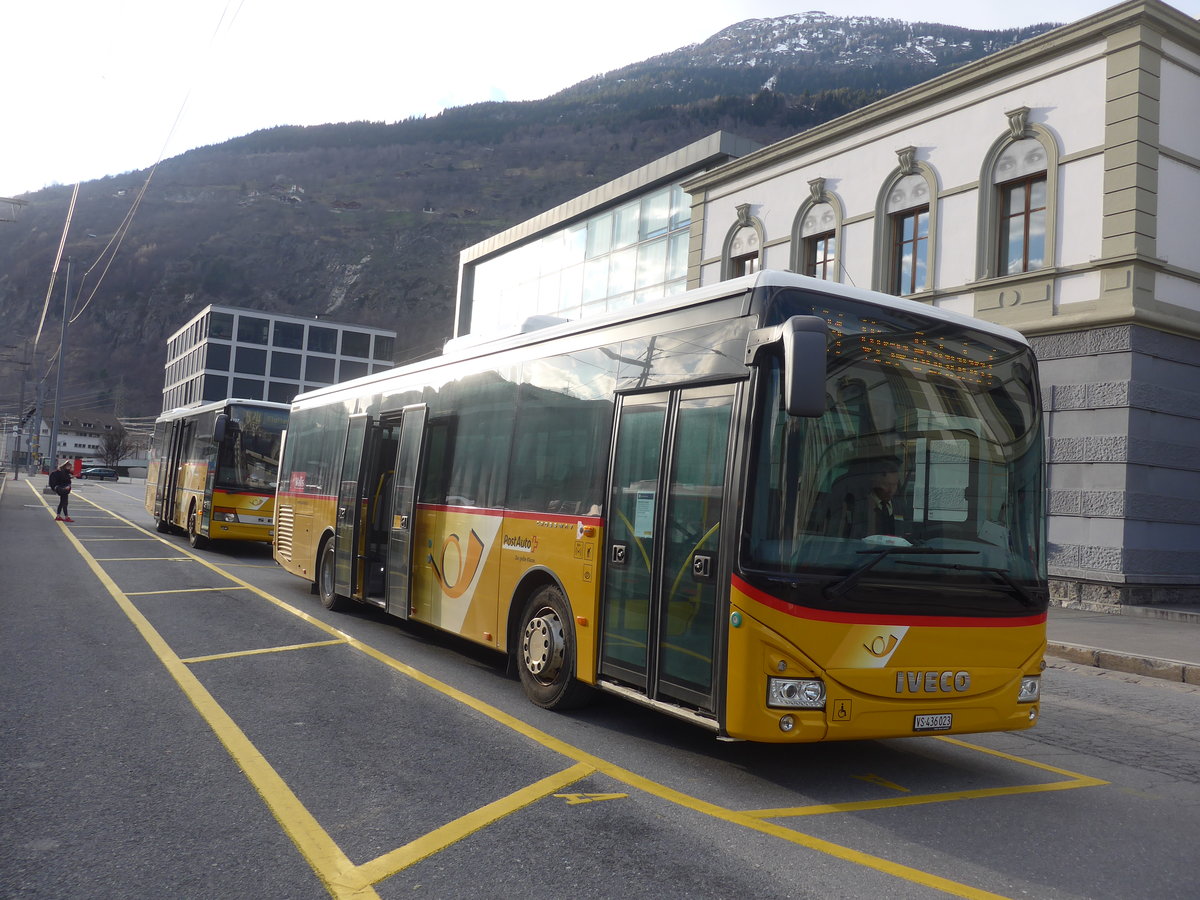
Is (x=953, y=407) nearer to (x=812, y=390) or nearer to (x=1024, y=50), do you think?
(x=812, y=390)

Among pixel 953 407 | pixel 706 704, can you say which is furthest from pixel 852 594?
pixel 953 407

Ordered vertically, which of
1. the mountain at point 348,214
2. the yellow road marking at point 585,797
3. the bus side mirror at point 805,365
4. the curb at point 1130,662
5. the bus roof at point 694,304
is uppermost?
the mountain at point 348,214

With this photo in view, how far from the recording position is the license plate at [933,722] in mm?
5176

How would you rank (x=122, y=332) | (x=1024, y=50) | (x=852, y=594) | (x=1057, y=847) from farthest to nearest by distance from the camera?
(x=122, y=332)
(x=1024, y=50)
(x=852, y=594)
(x=1057, y=847)

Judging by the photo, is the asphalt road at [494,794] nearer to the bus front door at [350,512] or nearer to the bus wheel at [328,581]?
the bus front door at [350,512]

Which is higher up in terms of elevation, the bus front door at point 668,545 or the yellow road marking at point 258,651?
the bus front door at point 668,545

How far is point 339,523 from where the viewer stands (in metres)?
11.3

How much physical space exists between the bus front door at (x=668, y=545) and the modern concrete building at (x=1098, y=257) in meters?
9.32

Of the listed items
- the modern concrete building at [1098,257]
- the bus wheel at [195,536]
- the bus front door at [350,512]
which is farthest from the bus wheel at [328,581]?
the bus wheel at [195,536]

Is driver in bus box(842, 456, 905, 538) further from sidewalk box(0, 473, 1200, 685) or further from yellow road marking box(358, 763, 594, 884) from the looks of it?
sidewalk box(0, 473, 1200, 685)

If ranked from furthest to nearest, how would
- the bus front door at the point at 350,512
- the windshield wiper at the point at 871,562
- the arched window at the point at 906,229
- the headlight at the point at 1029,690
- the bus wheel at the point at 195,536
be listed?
1. the bus wheel at the point at 195,536
2. the arched window at the point at 906,229
3. the bus front door at the point at 350,512
4. the headlight at the point at 1029,690
5. the windshield wiper at the point at 871,562

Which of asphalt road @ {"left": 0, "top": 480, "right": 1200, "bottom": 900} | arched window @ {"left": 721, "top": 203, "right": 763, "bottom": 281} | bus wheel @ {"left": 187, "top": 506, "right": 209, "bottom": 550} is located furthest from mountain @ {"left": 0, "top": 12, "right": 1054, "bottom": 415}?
asphalt road @ {"left": 0, "top": 480, "right": 1200, "bottom": 900}

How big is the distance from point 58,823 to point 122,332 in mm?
186432

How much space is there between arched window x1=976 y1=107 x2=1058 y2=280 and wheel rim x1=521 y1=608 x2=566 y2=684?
13.1 metres
